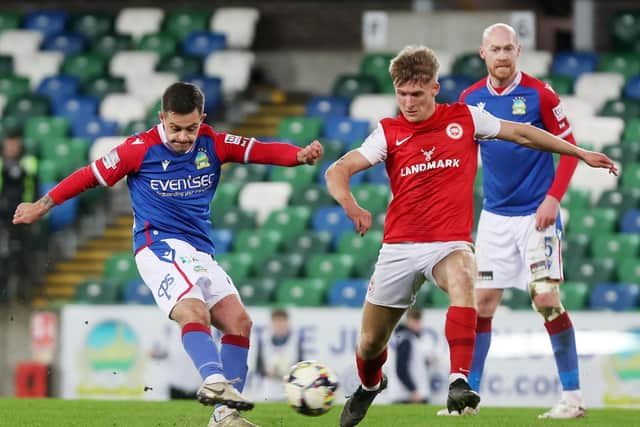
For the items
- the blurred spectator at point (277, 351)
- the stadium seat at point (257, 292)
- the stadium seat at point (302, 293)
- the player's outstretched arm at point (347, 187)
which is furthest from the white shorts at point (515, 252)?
the stadium seat at point (257, 292)

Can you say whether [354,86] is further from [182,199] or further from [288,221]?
[182,199]

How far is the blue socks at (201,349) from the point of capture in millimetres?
6098

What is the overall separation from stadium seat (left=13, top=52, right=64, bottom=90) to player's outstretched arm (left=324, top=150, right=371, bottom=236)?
12.2 m

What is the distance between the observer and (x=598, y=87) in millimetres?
16109

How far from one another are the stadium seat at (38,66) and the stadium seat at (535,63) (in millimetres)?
6541

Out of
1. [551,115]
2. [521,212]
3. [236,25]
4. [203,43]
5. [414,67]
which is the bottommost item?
[521,212]

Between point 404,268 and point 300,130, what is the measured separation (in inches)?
372

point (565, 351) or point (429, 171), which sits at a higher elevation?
point (429, 171)

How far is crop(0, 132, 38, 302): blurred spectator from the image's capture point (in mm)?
13344

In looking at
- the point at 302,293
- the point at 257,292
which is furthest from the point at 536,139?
the point at 257,292

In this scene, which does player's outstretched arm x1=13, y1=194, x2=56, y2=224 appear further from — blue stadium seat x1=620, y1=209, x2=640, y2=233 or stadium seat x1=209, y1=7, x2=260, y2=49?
stadium seat x1=209, y1=7, x2=260, y2=49

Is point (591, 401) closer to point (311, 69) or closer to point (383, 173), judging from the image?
point (383, 173)

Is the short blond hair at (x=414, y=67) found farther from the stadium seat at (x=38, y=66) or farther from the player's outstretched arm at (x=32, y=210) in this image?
the stadium seat at (x=38, y=66)

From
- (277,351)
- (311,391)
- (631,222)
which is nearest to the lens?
(311,391)
